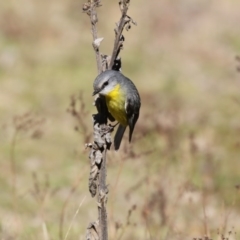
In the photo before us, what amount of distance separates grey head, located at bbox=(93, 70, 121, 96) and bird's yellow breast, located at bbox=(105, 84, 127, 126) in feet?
0.57

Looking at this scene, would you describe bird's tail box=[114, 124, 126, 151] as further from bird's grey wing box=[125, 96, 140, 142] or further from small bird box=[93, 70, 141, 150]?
bird's grey wing box=[125, 96, 140, 142]

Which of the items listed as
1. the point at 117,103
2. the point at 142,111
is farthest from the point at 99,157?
the point at 142,111

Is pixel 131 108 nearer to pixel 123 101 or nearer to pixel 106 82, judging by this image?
pixel 123 101

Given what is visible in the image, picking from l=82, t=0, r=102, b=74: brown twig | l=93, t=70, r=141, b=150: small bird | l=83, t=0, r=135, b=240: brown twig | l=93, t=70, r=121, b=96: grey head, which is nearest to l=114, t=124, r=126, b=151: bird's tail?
l=93, t=70, r=141, b=150: small bird

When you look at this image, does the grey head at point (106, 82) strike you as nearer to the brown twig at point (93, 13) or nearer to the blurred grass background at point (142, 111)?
the brown twig at point (93, 13)

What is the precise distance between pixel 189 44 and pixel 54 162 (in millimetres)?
6260

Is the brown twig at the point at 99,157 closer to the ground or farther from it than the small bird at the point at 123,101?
closer to the ground

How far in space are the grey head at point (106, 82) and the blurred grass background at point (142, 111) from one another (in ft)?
3.73

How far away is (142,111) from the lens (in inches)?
475

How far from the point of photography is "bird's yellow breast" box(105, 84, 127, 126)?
191 inches

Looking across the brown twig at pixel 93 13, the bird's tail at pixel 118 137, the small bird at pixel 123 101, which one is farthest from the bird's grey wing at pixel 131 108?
the brown twig at pixel 93 13

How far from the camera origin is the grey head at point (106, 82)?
13.1 ft

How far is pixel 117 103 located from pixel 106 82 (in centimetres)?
87

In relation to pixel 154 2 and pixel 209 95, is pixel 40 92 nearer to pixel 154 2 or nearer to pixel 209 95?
pixel 209 95
